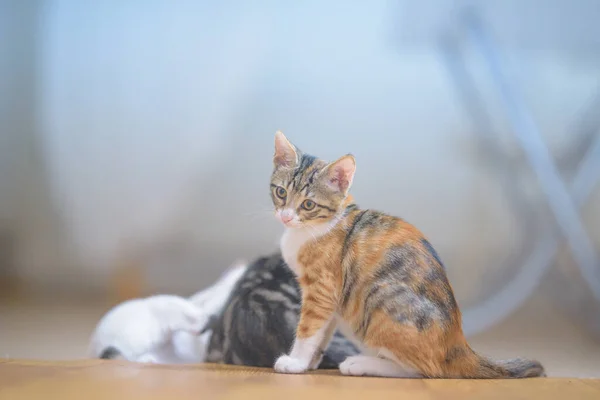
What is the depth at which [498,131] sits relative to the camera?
1974mm

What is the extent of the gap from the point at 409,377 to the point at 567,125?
3.78 feet

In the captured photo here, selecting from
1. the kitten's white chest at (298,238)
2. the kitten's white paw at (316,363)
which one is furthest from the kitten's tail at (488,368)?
the kitten's white chest at (298,238)

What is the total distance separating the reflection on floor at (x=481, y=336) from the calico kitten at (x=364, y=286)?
0.49 meters

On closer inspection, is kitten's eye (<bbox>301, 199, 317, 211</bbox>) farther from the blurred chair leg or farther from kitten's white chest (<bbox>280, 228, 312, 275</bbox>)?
the blurred chair leg

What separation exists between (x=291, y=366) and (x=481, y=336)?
2.69 ft

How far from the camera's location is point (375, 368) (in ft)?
4.40

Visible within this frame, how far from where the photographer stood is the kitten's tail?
1340 mm

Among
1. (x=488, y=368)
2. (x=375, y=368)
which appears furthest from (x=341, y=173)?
(x=488, y=368)

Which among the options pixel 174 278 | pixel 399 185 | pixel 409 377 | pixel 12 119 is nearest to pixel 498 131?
pixel 399 185

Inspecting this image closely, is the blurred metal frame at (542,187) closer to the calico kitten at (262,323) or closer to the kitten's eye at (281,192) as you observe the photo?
the calico kitten at (262,323)

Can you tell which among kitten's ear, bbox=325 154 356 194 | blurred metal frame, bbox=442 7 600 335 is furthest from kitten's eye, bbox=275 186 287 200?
blurred metal frame, bbox=442 7 600 335

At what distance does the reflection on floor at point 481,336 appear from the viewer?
6.12ft

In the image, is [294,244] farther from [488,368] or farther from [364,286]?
[488,368]

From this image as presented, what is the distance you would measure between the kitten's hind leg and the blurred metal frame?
636 millimetres
